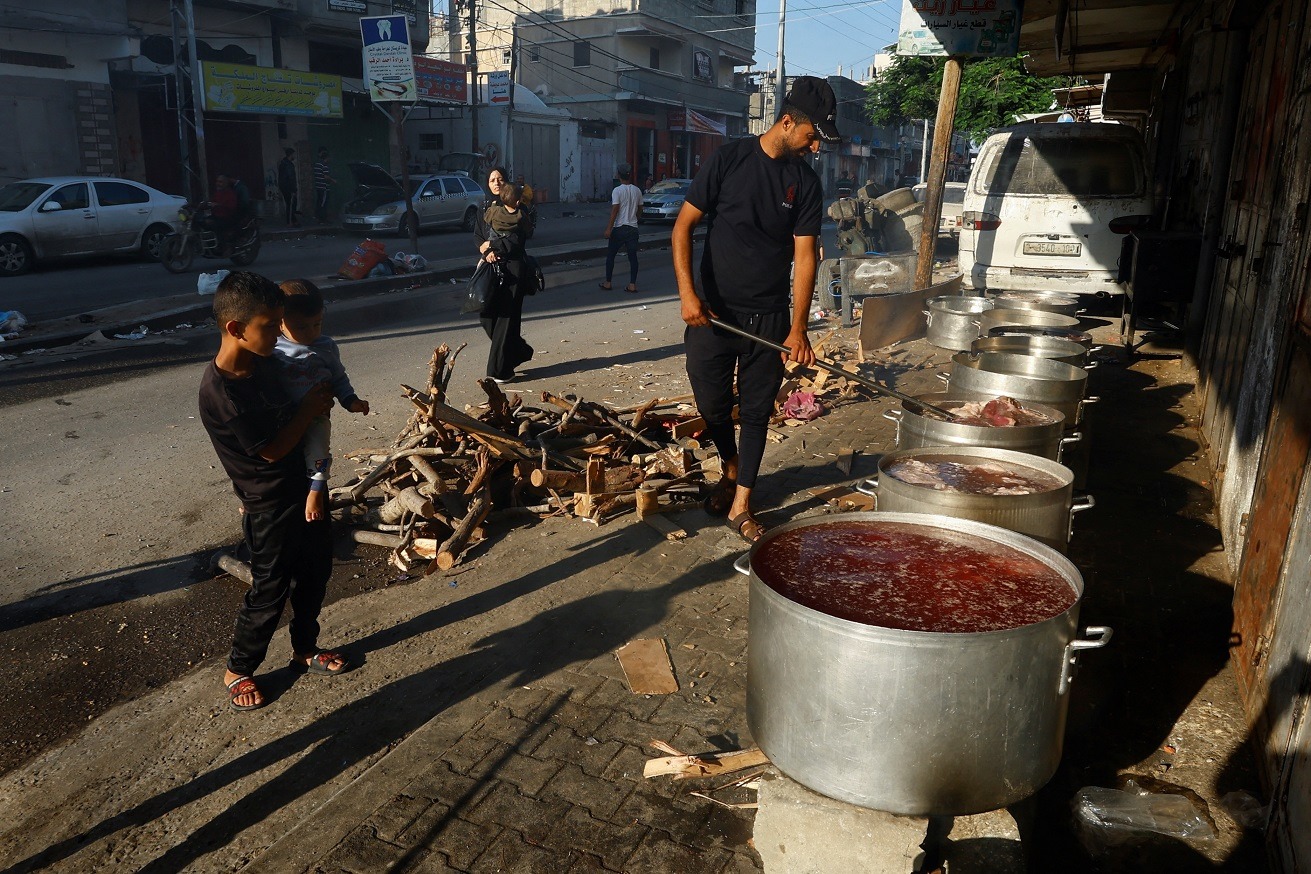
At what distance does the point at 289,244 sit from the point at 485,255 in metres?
17.3

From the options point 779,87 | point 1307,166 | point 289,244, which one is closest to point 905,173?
point 779,87

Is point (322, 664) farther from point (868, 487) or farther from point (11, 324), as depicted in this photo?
point (11, 324)

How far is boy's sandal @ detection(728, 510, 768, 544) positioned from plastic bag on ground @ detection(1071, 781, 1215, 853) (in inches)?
92.8

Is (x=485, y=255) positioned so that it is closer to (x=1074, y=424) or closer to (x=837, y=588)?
(x=1074, y=424)

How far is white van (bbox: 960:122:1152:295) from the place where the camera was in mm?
10180

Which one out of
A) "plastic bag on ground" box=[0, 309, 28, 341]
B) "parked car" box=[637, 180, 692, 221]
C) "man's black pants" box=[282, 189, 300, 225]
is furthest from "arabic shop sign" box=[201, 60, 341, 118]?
"plastic bag on ground" box=[0, 309, 28, 341]

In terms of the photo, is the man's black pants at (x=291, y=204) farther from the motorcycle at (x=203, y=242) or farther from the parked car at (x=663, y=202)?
the parked car at (x=663, y=202)

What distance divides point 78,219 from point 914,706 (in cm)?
1932

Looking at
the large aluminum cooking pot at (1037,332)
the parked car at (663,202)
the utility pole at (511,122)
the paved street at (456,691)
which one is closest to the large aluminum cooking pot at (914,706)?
the paved street at (456,691)

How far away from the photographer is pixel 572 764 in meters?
3.26

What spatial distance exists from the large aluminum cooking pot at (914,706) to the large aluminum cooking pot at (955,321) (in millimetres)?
4715

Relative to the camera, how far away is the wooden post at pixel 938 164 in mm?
10234

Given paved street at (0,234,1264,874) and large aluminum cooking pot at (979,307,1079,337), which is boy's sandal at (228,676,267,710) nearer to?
paved street at (0,234,1264,874)

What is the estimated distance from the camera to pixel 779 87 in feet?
136
